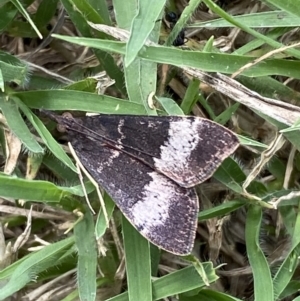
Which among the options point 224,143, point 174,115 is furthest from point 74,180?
point 224,143

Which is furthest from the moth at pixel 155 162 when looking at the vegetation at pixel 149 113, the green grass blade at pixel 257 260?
the green grass blade at pixel 257 260

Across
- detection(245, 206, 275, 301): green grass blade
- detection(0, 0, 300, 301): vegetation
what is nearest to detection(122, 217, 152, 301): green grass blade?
detection(0, 0, 300, 301): vegetation

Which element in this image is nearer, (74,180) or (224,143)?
(224,143)

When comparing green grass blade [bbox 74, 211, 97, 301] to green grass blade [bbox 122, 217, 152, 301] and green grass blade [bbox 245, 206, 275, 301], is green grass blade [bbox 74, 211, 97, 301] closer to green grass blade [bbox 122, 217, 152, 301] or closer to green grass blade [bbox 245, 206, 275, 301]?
green grass blade [bbox 122, 217, 152, 301]

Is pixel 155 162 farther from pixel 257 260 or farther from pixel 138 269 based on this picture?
pixel 257 260

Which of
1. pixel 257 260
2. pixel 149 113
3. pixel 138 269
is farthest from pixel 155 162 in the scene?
pixel 257 260

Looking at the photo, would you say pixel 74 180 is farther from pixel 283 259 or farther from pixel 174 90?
pixel 283 259

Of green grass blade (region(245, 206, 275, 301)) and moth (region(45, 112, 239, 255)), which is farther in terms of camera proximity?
green grass blade (region(245, 206, 275, 301))

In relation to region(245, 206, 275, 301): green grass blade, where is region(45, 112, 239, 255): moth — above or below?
above

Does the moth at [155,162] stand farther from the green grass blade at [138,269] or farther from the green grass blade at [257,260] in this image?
the green grass blade at [257,260]
